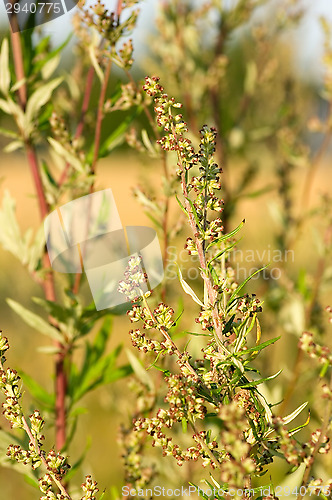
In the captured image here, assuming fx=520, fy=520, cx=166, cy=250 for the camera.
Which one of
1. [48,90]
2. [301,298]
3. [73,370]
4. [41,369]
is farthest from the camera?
[41,369]

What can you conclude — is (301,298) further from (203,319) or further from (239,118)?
(203,319)

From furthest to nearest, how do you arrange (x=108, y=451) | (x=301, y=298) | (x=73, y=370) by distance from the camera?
(x=108, y=451) < (x=301, y=298) < (x=73, y=370)

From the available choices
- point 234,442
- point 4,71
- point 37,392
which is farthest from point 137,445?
point 4,71

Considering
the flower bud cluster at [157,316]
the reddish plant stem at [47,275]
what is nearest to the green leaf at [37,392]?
the reddish plant stem at [47,275]

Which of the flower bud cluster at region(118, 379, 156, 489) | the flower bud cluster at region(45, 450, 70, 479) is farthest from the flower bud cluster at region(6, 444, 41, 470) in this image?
the flower bud cluster at region(118, 379, 156, 489)

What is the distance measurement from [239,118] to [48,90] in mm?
1037

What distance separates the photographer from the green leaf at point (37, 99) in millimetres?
1046

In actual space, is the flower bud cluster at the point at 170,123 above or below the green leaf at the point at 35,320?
above

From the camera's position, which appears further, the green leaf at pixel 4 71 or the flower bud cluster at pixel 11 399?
the green leaf at pixel 4 71

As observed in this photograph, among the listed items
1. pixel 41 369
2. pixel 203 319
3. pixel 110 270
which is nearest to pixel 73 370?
pixel 110 270

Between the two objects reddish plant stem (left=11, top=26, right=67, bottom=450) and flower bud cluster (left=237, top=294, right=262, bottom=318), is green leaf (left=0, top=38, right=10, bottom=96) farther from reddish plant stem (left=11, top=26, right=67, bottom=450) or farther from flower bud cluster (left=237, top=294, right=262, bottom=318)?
flower bud cluster (left=237, top=294, right=262, bottom=318)

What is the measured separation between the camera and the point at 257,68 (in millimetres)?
1956

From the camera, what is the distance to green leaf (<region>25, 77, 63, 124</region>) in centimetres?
105

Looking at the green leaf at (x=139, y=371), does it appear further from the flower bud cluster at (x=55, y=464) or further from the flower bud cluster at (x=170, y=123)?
the flower bud cluster at (x=170, y=123)
